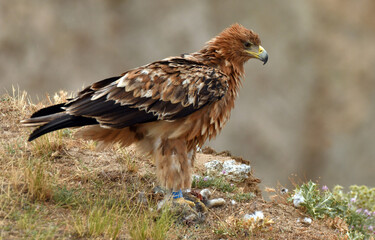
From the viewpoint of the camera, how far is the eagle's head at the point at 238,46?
A: 552cm

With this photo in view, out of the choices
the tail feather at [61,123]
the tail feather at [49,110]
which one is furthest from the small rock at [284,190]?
the tail feather at [49,110]

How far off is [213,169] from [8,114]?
3181 mm

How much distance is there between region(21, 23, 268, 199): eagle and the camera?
4820mm

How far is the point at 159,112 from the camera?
4887mm

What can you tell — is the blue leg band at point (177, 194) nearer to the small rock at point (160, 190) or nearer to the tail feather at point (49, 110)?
the small rock at point (160, 190)

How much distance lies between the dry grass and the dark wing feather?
0.79m

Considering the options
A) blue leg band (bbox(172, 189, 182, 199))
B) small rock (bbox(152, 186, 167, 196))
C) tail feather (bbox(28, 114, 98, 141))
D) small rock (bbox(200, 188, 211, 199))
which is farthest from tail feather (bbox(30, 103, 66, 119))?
small rock (bbox(200, 188, 211, 199))

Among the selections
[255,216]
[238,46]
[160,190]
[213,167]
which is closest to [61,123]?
[160,190]

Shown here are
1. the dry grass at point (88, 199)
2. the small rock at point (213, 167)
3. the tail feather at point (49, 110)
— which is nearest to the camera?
the dry grass at point (88, 199)

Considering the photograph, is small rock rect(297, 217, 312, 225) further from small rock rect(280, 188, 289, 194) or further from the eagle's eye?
the eagle's eye

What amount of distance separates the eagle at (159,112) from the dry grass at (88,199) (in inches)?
18.5

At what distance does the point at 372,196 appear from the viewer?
24.6ft

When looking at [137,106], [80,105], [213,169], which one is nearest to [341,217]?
[213,169]

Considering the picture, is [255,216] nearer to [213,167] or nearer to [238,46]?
[213,167]
